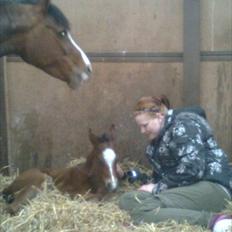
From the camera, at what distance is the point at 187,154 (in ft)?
18.4

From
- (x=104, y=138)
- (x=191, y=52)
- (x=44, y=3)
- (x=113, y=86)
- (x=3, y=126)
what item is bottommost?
(x=3, y=126)

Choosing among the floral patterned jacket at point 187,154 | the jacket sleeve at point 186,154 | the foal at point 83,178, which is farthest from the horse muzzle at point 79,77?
the jacket sleeve at point 186,154

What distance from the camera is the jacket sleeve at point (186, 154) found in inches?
221

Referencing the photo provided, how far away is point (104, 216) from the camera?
566 centimetres

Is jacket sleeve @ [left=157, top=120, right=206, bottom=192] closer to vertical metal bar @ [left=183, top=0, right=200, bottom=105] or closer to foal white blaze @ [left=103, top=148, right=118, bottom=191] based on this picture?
foal white blaze @ [left=103, top=148, right=118, bottom=191]

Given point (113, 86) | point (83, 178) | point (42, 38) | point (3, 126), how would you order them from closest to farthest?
point (42, 38)
point (83, 178)
point (113, 86)
point (3, 126)

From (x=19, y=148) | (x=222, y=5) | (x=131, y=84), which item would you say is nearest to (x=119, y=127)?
(x=131, y=84)

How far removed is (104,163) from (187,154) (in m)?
0.82

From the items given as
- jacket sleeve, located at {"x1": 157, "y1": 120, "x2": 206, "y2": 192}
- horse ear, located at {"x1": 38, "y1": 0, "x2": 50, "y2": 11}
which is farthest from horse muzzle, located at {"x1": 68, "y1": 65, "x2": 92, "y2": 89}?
jacket sleeve, located at {"x1": 157, "y1": 120, "x2": 206, "y2": 192}

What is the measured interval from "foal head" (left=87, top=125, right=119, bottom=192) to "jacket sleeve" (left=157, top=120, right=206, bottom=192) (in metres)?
0.44

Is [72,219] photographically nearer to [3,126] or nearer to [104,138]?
[104,138]

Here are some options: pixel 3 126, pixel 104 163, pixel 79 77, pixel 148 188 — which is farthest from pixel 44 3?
pixel 3 126

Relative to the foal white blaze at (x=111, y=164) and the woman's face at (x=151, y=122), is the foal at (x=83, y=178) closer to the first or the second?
the foal white blaze at (x=111, y=164)

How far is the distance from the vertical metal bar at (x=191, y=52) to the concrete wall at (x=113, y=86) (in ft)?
0.22
